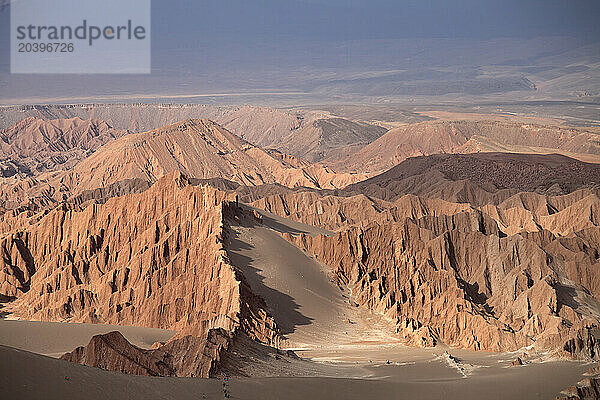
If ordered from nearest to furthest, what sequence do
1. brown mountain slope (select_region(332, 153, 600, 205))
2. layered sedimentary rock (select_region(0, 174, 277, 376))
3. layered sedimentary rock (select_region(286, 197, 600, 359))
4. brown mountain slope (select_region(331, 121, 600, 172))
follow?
layered sedimentary rock (select_region(286, 197, 600, 359)) → layered sedimentary rock (select_region(0, 174, 277, 376)) → brown mountain slope (select_region(332, 153, 600, 205)) → brown mountain slope (select_region(331, 121, 600, 172))

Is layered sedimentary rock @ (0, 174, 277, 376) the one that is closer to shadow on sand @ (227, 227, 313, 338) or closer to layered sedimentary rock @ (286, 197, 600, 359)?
shadow on sand @ (227, 227, 313, 338)

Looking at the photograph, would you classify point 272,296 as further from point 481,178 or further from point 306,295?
point 481,178

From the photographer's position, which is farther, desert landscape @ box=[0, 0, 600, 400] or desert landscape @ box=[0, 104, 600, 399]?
desert landscape @ box=[0, 104, 600, 399]

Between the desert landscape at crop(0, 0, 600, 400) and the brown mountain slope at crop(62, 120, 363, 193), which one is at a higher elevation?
the brown mountain slope at crop(62, 120, 363, 193)

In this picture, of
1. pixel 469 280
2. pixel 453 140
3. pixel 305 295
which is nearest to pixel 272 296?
pixel 305 295

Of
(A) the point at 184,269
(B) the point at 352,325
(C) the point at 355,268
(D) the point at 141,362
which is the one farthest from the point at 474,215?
(D) the point at 141,362

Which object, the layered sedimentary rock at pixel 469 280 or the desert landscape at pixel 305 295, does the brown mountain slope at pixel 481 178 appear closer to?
the desert landscape at pixel 305 295

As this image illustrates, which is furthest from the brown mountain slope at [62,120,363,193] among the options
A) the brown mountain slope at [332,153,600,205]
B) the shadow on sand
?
the shadow on sand
